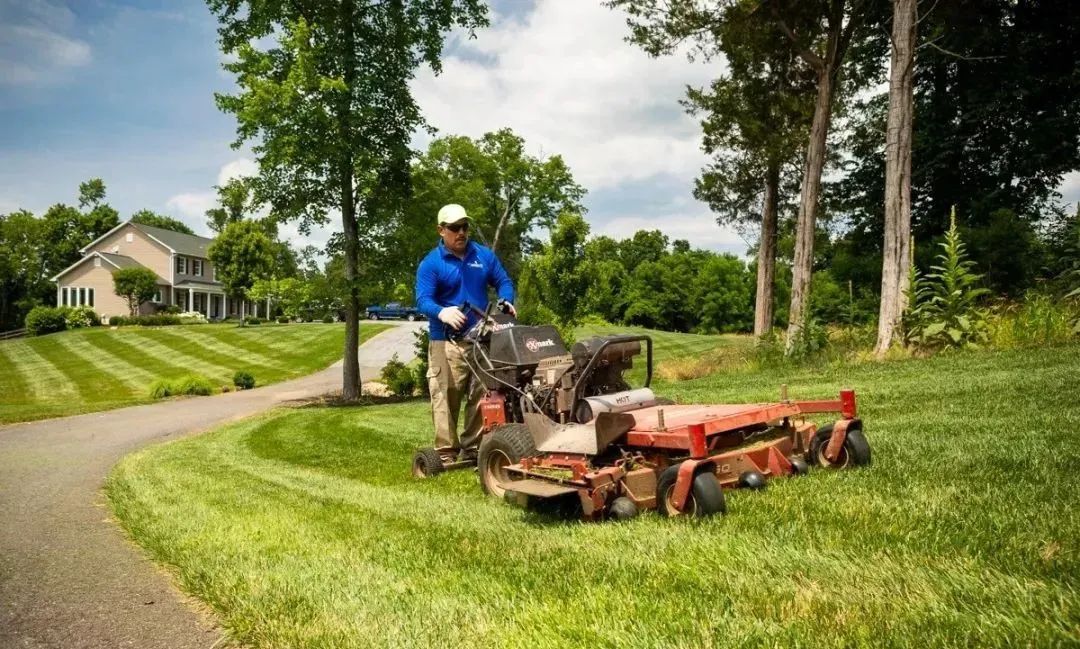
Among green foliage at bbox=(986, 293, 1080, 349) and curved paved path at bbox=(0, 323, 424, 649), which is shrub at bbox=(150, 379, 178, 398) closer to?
curved paved path at bbox=(0, 323, 424, 649)

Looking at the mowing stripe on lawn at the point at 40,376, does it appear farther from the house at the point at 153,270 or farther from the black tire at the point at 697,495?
the black tire at the point at 697,495

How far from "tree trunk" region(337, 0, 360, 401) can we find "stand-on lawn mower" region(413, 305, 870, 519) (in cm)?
1591

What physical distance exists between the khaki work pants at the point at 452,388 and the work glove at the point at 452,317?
0.50 metres

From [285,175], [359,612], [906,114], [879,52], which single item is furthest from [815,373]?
[879,52]

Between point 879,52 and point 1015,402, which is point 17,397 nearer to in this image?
point 1015,402

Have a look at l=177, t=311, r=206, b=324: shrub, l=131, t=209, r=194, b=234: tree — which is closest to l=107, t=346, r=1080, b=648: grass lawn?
l=177, t=311, r=206, b=324: shrub

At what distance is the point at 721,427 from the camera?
4793 mm

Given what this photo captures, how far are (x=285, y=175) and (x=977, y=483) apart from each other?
20.4 m

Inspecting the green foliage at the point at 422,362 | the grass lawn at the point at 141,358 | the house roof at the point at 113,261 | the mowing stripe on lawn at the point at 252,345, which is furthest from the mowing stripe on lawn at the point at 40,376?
the house roof at the point at 113,261

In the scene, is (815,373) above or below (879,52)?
below

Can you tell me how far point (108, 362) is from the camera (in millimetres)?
38812

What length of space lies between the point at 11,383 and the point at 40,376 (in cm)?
214

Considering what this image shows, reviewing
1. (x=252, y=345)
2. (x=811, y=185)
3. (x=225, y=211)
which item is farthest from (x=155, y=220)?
(x=811, y=185)

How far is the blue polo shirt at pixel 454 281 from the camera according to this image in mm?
7137
